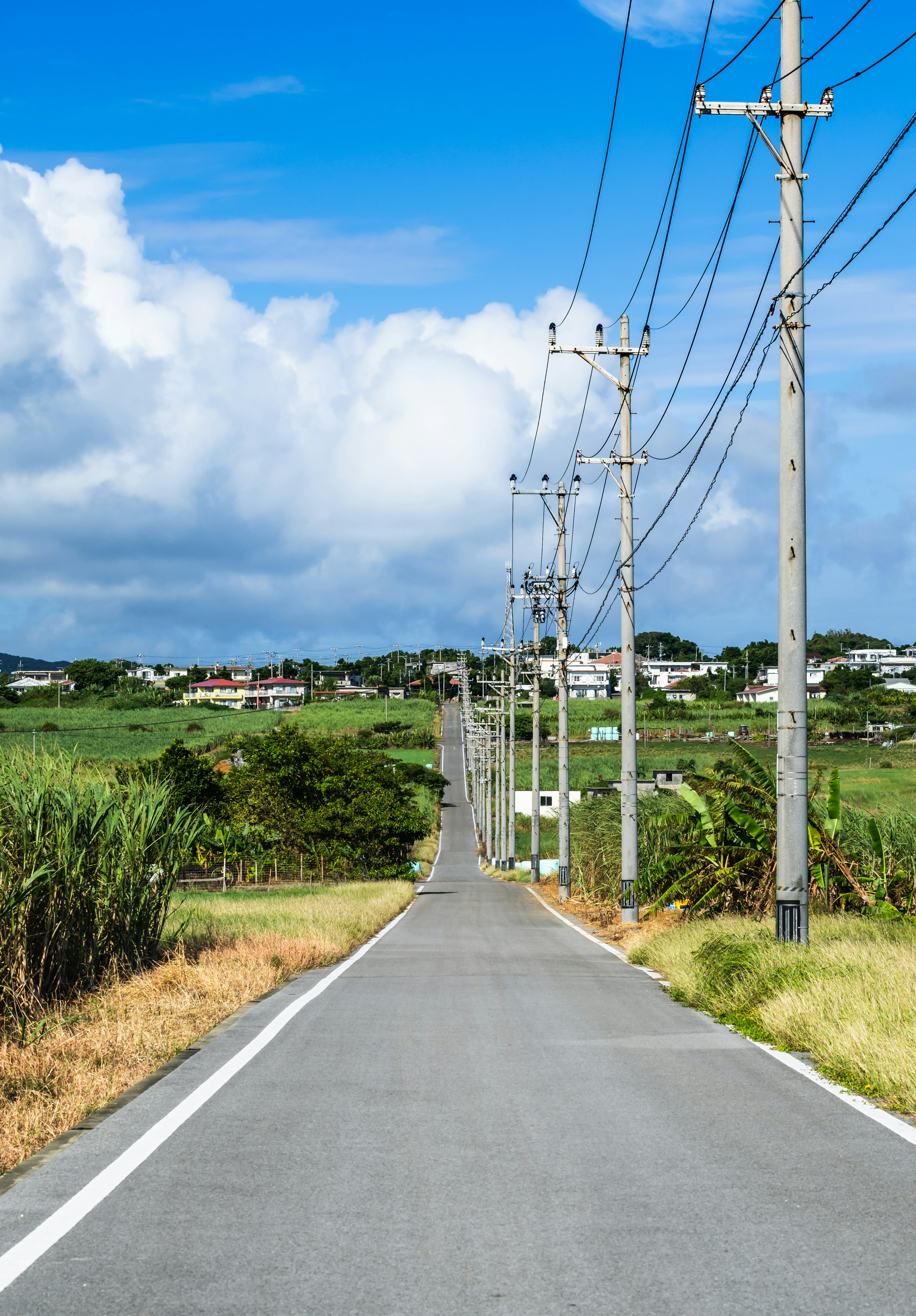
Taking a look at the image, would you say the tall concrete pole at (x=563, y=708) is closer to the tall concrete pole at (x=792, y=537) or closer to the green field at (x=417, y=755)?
the tall concrete pole at (x=792, y=537)

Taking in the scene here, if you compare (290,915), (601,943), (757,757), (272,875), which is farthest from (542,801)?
(601,943)

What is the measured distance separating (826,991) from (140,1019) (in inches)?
221

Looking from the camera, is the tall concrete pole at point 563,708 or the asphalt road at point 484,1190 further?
the tall concrete pole at point 563,708

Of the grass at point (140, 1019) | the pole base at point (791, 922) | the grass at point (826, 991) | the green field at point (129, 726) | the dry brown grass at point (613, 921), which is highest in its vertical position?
the green field at point (129, 726)

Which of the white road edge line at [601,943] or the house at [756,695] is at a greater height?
the house at [756,695]

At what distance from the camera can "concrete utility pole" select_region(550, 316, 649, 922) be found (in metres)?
26.1

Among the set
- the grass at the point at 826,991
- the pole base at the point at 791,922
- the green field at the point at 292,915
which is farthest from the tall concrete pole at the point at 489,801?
the pole base at the point at 791,922

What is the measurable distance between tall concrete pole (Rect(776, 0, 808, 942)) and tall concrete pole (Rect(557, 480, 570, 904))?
76.0 ft

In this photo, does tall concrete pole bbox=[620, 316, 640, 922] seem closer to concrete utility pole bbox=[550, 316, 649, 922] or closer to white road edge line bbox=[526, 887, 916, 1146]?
concrete utility pole bbox=[550, 316, 649, 922]

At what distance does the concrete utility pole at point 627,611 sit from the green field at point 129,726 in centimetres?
6544

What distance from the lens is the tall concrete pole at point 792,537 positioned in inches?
537

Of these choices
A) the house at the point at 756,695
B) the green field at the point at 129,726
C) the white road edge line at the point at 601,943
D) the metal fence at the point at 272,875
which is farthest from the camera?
the house at the point at 756,695

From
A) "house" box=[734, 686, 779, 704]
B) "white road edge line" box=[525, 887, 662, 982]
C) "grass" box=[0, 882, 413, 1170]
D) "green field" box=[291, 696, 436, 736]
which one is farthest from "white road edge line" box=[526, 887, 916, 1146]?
"house" box=[734, 686, 779, 704]

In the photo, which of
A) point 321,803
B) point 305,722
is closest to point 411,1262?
point 321,803
